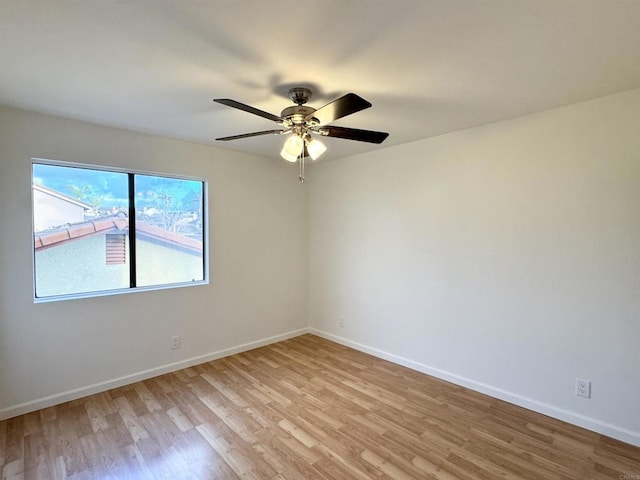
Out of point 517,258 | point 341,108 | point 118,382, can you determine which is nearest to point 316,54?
point 341,108

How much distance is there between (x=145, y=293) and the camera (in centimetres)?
311

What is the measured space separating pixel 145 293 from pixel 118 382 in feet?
2.76

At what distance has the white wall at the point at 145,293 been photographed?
2473 mm

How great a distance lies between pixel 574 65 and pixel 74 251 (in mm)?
3952

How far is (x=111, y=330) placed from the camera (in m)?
2.92

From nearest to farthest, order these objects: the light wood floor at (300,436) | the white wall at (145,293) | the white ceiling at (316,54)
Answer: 1. the white ceiling at (316,54)
2. the light wood floor at (300,436)
3. the white wall at (145,293)

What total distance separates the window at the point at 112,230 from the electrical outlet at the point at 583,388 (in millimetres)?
3582

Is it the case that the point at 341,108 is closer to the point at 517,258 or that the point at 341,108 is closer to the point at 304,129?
the point at 304,129

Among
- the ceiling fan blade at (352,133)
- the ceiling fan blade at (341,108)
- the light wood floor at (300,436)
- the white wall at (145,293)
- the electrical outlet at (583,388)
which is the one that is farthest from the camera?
the white wall at (145,293)

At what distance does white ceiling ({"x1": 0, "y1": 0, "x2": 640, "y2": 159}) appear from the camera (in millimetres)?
1349

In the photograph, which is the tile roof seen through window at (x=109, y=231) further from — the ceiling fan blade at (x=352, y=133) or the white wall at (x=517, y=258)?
the ceiling fan blade at (x=352, y=133)

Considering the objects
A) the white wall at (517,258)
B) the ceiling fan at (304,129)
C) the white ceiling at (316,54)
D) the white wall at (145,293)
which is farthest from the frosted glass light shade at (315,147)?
the white wall at (145,293)

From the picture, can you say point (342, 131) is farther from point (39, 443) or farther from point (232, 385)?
point (39, 443)

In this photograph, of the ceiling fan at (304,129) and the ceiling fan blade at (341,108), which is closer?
the ceiling fan blade at (341,108)
